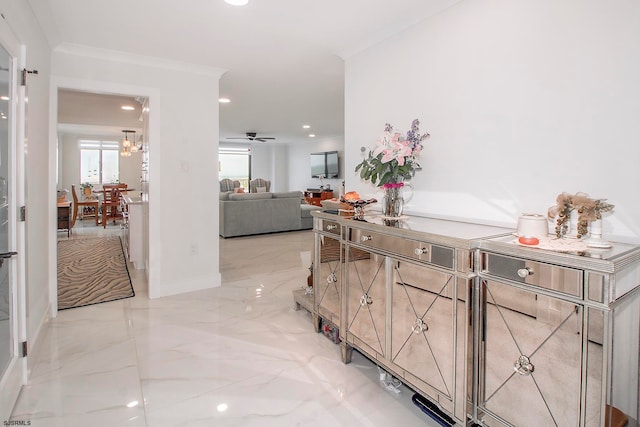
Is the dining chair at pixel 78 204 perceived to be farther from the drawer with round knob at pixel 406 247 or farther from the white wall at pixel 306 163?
the drawer with round knob at pixel 406 247

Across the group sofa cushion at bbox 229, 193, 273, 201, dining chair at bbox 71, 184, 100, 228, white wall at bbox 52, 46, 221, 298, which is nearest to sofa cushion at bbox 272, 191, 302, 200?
sofa cushion at bbox 229, 193, 273, 201

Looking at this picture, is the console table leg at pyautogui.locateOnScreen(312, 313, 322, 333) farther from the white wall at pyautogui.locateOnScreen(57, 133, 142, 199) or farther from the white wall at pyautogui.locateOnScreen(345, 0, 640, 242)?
the white wall at pyautogui.locateOnScreen(57, 133, 142, 199)

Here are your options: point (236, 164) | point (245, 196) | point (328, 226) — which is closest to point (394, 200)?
point (328, 226)

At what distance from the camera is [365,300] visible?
217 centimetres

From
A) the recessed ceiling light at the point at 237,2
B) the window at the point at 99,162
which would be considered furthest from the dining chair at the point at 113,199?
the recessed ceiling light at the point at 237,2

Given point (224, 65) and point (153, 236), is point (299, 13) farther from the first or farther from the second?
point (153, 236)

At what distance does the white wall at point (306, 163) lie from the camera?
10711mm

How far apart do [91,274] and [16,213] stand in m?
2.84

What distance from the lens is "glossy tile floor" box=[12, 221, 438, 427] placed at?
1.84 m

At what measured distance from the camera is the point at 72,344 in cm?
261

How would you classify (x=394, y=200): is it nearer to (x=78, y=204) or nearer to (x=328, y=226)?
Answer: (x=328, y=226)

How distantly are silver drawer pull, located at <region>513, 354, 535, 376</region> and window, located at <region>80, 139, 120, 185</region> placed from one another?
11.3 metres

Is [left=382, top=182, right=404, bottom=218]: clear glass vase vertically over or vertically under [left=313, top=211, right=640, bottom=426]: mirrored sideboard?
over

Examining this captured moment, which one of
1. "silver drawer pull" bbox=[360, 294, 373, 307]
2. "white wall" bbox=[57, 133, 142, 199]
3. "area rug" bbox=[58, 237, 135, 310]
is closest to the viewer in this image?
"silver drawer pull" bbox=[360, 294, 373, 307]
